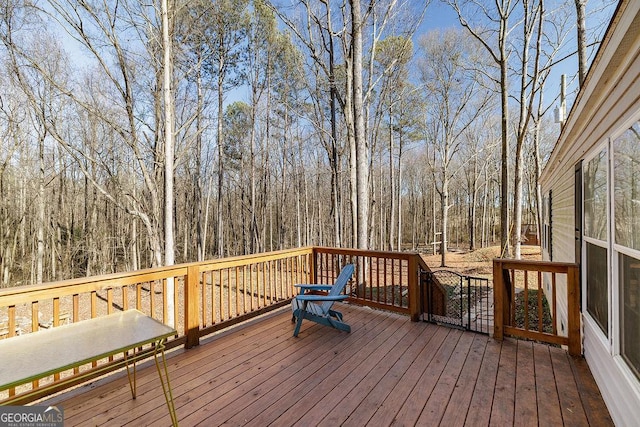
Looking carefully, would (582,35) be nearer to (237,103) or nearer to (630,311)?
(630,311)

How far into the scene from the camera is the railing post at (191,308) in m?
3.12

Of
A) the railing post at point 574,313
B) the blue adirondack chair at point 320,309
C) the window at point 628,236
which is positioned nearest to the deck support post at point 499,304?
the railing post at point 574,313

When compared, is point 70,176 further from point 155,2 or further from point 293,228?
point 293,228

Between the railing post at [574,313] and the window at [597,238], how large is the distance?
97 mm

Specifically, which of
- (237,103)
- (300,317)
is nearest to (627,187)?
(300,317)

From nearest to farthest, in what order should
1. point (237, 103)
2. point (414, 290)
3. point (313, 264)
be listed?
point (414, 290) → point (313, 264) → point (237, 103)

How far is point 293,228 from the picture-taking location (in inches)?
881

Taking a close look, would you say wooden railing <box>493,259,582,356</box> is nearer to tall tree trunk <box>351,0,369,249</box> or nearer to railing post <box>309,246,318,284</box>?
railing post <box>309,246,318,284</box>

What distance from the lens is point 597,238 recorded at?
2520 millimetres

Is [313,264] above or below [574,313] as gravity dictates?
above

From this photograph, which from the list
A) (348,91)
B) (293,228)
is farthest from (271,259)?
(293,228)

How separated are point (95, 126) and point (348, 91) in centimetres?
1118

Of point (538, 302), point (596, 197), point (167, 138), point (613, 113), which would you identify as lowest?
point (538, 302)

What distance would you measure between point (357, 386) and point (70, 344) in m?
1.98
